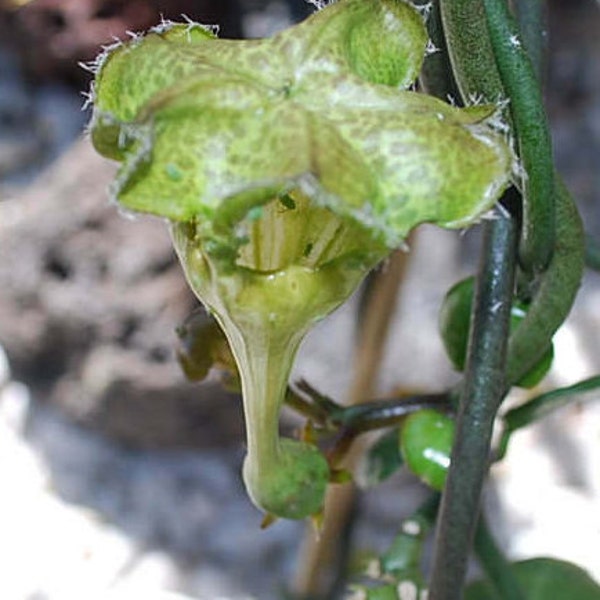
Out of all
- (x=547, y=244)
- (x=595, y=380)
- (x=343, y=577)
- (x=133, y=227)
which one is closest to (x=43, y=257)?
(x=133, y=227)

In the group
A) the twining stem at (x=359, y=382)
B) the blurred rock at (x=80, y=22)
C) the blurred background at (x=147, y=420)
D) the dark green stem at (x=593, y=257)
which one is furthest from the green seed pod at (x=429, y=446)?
the blurred rock at (x=80, y=22)

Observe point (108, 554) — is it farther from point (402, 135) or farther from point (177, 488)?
point (402, 135)

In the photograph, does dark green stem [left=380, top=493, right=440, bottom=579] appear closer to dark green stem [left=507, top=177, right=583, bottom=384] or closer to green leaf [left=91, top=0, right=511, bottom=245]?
dark green stem [left=507, top=177, right=583, bottom=384]

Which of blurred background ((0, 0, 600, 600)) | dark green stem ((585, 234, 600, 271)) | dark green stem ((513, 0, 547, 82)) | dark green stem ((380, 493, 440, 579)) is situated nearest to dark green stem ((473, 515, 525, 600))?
dark green stem ((380, 493, 440, 579))

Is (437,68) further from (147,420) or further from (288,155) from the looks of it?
(147,420)

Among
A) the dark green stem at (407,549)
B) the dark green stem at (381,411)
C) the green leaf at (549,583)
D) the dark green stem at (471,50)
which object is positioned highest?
the dark green stem at (471,50)

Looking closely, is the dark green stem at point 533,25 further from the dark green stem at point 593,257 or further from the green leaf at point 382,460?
the green leaf at point 382,460
